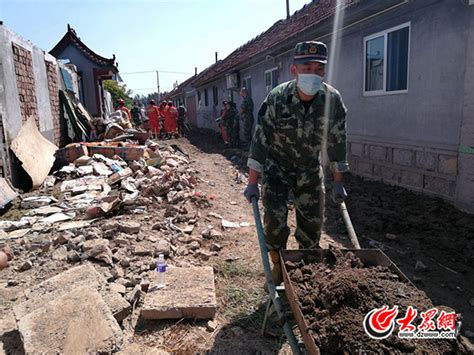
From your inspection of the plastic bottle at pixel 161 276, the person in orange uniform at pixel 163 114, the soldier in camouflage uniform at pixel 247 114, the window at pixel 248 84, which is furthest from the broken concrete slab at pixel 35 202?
the person in orange uniform at pixel 163 114

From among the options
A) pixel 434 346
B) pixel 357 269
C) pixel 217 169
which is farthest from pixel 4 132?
→ pixel 434 346

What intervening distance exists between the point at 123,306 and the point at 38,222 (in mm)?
2678

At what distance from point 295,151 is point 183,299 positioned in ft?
4.69

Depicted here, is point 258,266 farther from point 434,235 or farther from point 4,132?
point 4,132

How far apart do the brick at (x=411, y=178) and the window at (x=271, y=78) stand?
19.1 feet

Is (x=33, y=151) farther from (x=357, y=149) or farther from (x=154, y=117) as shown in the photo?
(x=154, y=117)

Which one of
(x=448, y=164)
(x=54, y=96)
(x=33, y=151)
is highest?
(x=54, y=96)

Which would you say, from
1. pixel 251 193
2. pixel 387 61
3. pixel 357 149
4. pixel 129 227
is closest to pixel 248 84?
pixel 357 149

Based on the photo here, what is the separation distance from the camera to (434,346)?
1.46 m

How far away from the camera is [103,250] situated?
Answer: 342 cm

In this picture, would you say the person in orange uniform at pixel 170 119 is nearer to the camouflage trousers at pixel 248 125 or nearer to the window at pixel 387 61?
the camouflage trousers at pixel 248 125

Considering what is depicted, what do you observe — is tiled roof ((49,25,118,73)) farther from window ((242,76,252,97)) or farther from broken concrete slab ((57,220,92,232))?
broken concrete slab ((57,220,92,232))

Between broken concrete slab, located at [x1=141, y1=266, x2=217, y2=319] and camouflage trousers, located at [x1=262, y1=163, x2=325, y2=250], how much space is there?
0.62 m

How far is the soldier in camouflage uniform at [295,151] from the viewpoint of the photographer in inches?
106
